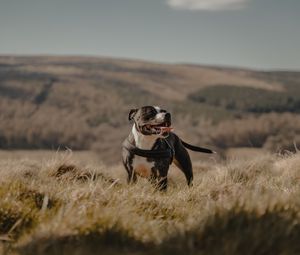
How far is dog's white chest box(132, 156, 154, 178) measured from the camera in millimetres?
9414

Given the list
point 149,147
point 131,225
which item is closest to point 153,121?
point 149,147

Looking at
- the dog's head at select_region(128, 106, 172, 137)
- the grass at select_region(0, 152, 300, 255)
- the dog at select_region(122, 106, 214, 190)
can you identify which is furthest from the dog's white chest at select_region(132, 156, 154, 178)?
the grass at select_region(0, 152, 300, 255)

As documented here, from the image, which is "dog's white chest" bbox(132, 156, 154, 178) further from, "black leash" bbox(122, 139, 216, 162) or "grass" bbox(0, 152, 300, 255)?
"grass" bbox(0, 152, 300, 255)

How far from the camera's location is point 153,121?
9.58 m

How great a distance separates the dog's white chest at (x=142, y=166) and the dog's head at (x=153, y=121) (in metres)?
0.47

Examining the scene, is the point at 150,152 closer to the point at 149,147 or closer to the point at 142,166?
the point at 149,147

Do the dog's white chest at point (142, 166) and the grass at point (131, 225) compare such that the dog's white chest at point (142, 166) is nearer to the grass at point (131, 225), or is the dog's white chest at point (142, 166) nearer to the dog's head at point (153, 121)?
the dog's head at point (153, 121)

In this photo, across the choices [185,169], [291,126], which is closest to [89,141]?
[291,126]

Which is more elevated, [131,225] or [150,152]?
[131,225]

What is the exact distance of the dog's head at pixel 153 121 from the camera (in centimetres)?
951

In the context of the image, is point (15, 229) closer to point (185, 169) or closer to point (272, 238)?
point (272, 238)

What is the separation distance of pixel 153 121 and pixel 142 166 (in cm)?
82

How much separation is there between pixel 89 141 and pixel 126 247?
186200 mm

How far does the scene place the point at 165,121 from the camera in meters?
9.57
